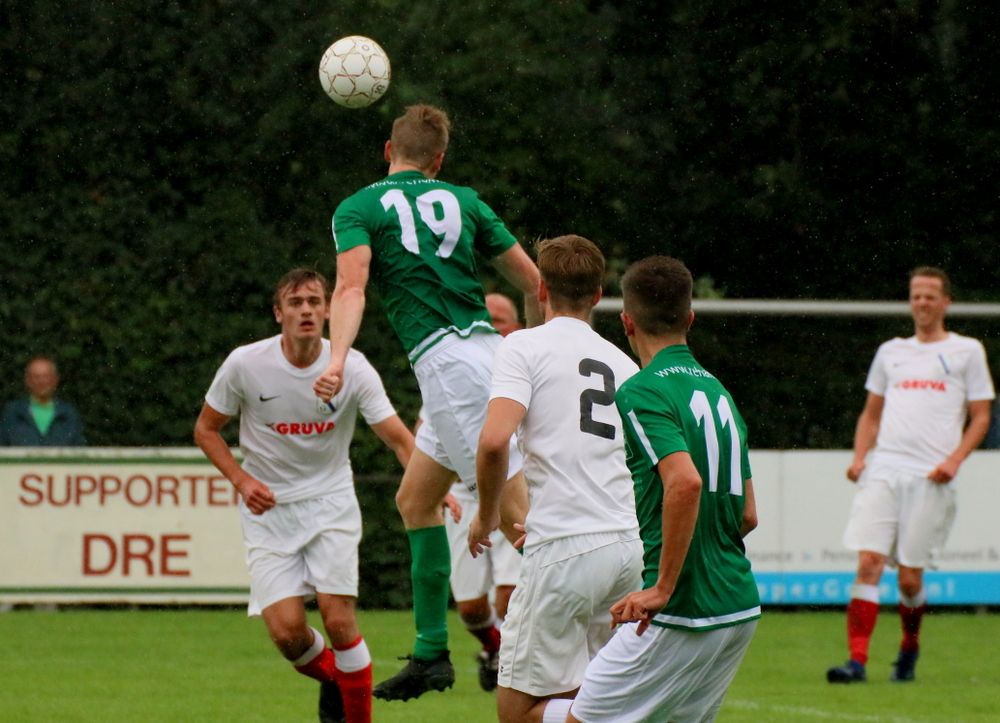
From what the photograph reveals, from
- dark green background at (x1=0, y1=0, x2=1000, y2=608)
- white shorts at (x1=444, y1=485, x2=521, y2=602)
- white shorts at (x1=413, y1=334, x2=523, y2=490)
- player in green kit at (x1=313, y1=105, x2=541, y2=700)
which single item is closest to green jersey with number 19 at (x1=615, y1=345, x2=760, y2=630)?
player in green kit at (x1=313, y1=105, x2=541, y2=700)

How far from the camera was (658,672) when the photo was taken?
17.6 ft

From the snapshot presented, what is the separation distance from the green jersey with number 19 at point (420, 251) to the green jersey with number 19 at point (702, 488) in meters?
2.00

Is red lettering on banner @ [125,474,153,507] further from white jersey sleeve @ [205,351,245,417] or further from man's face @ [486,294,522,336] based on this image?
white jersey sleeve @ [205,351,245,417]

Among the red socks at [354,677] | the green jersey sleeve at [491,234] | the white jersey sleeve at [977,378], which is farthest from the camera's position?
the white jersey sleeve at [977,378]

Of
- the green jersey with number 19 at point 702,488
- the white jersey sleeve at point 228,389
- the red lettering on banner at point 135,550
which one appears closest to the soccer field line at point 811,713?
the white jersey sleeve at point 228,389

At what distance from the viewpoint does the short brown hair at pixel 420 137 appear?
7.45 meters

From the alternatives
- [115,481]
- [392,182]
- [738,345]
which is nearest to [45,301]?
[115,481]

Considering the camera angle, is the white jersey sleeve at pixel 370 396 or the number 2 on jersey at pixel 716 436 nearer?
the number 2 on jersey at pixel 716 436

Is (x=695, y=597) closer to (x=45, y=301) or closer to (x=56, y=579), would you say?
(x=56, y=579)

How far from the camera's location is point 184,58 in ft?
58.4

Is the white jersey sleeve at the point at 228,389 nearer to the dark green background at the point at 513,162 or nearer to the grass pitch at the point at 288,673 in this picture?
the grass pitch at the point at 288,673

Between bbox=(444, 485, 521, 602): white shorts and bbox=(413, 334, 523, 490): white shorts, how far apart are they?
95.8 inches

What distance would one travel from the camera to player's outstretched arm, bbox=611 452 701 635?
511cm

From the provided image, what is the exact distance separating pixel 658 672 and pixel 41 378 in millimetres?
10522
